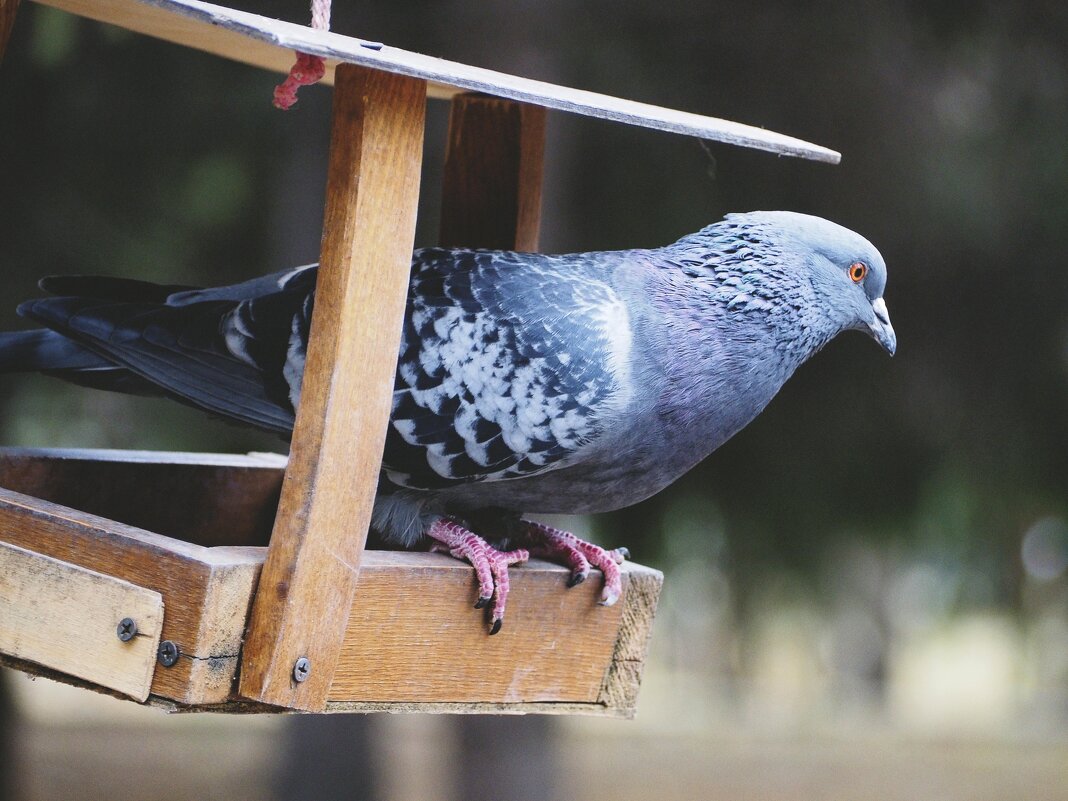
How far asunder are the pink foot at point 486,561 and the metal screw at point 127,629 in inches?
25.1

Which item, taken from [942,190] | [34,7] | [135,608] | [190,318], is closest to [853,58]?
[942,190]

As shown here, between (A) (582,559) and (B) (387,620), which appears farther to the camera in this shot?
(A) (582,559)

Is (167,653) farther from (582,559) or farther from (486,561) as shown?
(582,559)

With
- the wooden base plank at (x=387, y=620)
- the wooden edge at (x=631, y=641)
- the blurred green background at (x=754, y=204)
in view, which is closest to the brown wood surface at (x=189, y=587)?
the wooden base plank at (x=387, y=620)

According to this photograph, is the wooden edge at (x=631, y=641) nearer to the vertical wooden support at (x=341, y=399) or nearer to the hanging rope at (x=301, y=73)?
the vertical wooden support at (x=341, y=399)

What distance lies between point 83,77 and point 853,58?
10.8 feet

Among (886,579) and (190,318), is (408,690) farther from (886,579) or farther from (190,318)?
(886,579)

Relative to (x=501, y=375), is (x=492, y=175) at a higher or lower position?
higher

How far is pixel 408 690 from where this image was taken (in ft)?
7.54

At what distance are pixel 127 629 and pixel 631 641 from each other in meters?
1.12

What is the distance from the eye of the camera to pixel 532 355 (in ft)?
7.89

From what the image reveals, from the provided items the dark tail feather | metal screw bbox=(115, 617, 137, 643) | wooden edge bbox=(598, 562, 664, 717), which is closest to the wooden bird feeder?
metal screw bbox=(115, 617, 137, 643)

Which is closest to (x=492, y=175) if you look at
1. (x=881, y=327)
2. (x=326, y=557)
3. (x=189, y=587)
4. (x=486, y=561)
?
(x=881, y=327)

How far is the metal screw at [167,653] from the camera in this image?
1.96 metres
